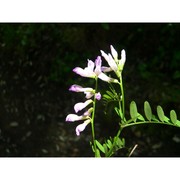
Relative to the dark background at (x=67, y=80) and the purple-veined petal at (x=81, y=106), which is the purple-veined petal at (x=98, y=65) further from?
the dark background at (x=67, y=80)

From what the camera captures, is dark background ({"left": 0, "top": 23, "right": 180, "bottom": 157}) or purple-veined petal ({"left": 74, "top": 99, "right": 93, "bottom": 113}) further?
dark background ({"left": 0, "top": 23, "right": 180, "bottom": 157})

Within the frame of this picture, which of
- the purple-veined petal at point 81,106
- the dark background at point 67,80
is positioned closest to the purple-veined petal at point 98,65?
the purple-veined petal at point 81,106

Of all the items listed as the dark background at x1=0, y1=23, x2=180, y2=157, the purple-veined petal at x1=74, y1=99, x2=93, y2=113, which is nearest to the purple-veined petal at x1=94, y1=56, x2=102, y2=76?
the purple-veined petal at x1=74, y1=99, x2=93, y2=113

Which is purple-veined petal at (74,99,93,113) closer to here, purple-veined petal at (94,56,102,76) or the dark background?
purple-veined petal at (94,56,102,76)

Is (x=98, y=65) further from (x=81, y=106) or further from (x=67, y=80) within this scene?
(x=67, y=80)

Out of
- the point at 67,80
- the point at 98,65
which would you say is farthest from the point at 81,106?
the point at 67,80

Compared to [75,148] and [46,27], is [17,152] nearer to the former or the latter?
[75,148]

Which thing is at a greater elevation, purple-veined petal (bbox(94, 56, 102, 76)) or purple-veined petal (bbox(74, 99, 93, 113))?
purple-veined petal (bbox(94, 56, 102, 76))

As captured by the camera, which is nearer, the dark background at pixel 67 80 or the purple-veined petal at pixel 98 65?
the purple-veined petal at pixel 98 65

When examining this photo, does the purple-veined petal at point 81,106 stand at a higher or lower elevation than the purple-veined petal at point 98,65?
lower
